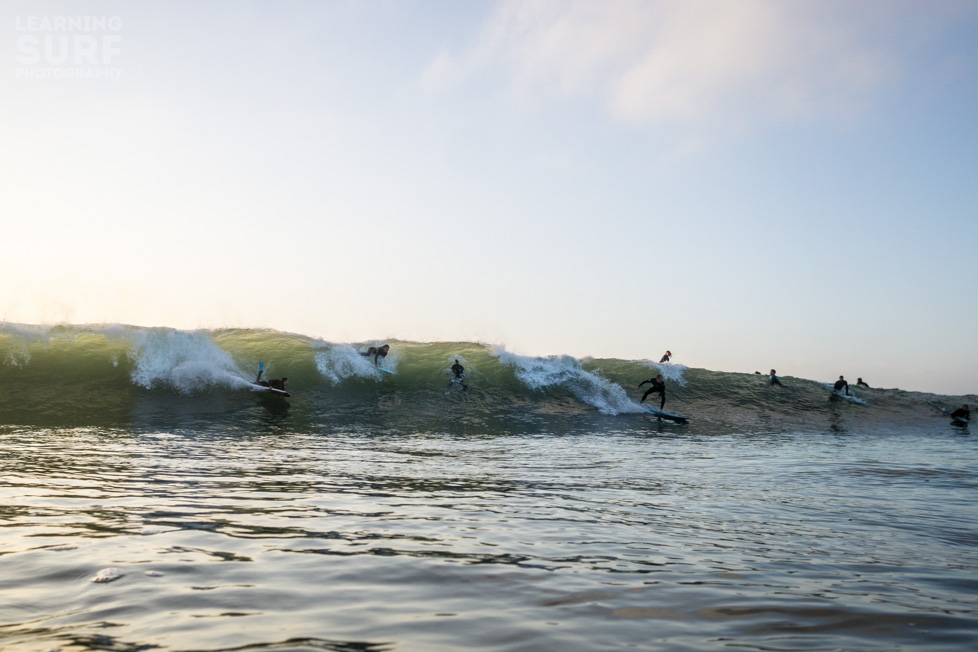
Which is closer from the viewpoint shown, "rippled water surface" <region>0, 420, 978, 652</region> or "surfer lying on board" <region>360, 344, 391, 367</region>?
"rippled water surface" <region>0, 420, 978, 652</region>

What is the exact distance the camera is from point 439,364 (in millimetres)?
28656

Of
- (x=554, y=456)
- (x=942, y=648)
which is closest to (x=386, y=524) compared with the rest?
(x=942, y=648)

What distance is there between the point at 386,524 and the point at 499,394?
19.8m

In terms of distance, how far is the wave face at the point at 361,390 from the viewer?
18.7 metres

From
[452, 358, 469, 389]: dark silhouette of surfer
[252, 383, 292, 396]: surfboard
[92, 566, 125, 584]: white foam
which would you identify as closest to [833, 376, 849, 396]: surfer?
[452, 358, 469, 389]: dark silhouette of surfer

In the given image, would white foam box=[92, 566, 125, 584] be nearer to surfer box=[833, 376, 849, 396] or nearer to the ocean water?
the ocean water

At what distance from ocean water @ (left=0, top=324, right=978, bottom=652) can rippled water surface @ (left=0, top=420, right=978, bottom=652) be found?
3 cm

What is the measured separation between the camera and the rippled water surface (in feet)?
10.7

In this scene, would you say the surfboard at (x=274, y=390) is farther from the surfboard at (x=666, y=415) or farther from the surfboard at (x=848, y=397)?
the surfboard at (x=848, y=397)

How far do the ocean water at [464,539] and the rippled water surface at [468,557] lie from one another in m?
0.03

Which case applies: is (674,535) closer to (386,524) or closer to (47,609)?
(386,524)

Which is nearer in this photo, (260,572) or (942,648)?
(942,648)

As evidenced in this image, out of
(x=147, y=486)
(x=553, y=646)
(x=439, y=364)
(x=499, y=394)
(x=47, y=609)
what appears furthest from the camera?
(x=439, y=364)

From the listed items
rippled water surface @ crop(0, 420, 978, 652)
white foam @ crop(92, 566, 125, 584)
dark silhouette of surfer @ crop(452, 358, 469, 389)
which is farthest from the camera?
dark silhouette of surfer @ crop(452, 358, 469, 389)
